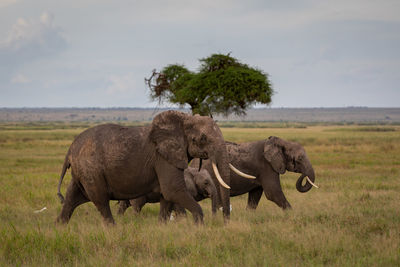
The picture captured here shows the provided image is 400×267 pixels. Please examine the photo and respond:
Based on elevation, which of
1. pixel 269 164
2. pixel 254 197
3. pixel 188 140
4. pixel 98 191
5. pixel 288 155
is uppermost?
pixel 188 140

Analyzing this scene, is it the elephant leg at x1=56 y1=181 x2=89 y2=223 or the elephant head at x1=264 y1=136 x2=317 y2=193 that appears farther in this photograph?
the elephant head at x1=264 y1=136 x2=317 y2=193

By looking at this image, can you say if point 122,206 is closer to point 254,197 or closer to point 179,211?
point 179,211

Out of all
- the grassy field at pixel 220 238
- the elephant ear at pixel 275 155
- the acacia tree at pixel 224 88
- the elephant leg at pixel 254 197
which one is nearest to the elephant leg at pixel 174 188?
the grassy field at pixel 220 238

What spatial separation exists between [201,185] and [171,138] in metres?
2.53

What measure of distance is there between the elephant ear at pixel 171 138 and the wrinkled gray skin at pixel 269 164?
10.1ft

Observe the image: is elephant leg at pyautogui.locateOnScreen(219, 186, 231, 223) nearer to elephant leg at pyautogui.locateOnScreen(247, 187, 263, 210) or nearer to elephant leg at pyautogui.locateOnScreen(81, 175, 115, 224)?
elephant leg at pyautogui.locateOnScreen(247, 187, 263, 210)

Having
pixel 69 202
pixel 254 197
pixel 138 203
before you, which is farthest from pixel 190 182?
pixel 69 202

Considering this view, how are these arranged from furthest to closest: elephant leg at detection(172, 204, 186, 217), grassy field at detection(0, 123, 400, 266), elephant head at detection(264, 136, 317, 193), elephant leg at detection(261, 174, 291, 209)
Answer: elephant head at detection(264, 136, 317, 193), elephant leg at detection(261, 174, 291, 209), elephant leg at detection(172, 204, 186, 217), grassy field at detection(0, 123, 400, 266)

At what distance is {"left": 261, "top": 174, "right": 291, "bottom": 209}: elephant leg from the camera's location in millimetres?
11117

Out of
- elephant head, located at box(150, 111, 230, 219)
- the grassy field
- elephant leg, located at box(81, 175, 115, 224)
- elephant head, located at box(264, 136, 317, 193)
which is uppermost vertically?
elephant head, located at box(150, 111, 230, 219)

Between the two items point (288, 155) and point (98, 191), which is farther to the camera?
point (288, 155)

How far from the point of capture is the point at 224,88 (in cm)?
2738

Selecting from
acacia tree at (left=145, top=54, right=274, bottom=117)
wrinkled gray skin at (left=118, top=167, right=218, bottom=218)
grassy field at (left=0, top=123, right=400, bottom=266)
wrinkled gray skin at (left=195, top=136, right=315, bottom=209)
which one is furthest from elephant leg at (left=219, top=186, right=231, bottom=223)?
acacia tree at (left=145, top=54, right=274, bottom=117)

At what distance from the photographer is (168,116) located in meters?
8.84
